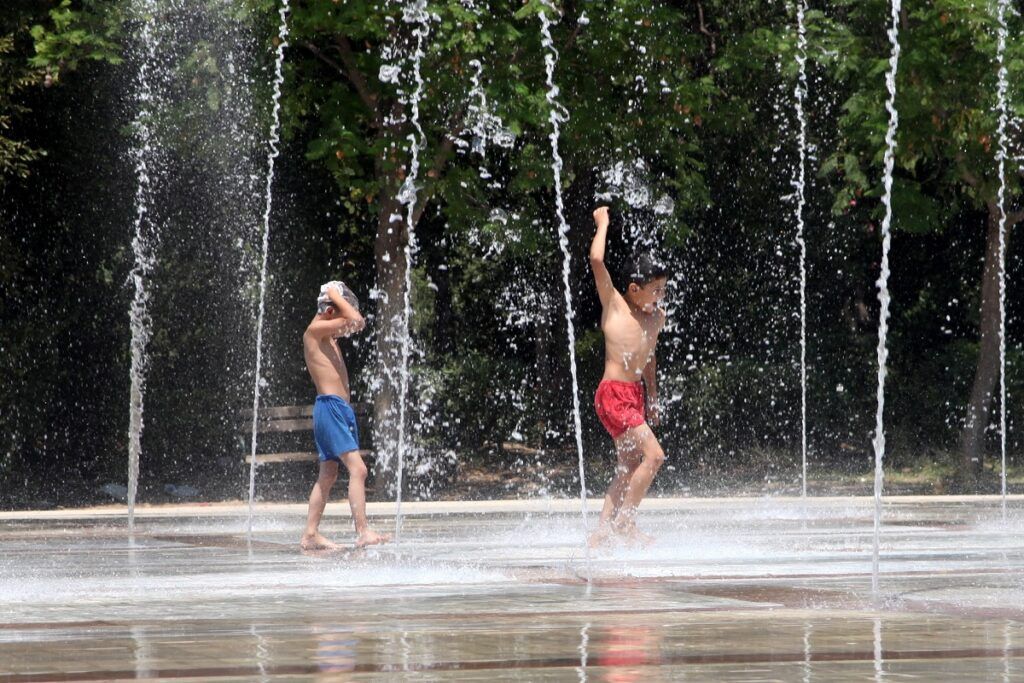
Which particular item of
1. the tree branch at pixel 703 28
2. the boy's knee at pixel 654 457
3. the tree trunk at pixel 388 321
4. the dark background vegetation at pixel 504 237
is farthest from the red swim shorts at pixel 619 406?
the tree branch at pixel 703 28

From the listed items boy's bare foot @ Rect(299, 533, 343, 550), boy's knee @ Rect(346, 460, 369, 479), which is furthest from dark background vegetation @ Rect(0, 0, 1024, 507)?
boy's bare foot @ Rect(299, 533, 343, 550)

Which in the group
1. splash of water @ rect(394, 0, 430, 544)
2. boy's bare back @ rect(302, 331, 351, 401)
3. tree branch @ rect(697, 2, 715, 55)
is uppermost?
tree branch @ rect(697, 2, 715, 55)

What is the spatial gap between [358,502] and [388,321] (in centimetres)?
856

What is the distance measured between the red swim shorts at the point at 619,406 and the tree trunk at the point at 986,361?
36.2 ft

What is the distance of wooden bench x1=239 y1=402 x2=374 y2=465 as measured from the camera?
18766 millimetres

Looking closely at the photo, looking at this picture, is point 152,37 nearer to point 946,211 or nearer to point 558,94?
point 558,94

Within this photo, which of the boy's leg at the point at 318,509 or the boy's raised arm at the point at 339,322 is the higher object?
the boy's raised arm at the point at 339,322

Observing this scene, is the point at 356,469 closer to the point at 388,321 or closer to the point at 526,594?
the point at 526,594

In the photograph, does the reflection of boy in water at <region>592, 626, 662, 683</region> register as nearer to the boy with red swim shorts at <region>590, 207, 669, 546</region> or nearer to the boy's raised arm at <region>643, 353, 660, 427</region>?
the boy with red swim shorts at <region>590, 207, 669, 546</region>

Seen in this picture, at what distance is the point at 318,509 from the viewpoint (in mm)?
10695

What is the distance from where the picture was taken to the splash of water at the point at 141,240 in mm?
18484

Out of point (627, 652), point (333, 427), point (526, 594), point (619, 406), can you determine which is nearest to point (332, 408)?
point (333, 427)

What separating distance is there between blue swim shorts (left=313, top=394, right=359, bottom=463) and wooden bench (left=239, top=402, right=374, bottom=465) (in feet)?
22.0

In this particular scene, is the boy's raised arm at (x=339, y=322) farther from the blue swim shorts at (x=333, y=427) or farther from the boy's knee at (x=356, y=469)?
the boy's knee at (x=356, y=469)
